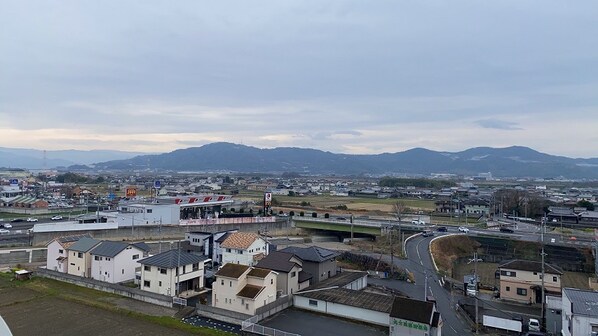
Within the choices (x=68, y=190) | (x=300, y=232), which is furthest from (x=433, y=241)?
(x=68, y=190)

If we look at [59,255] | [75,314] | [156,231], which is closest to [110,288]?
[75,314]

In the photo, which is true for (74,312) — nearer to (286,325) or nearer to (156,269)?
(156,269)

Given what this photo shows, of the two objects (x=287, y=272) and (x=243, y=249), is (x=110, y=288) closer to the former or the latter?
(x=243, y=249)

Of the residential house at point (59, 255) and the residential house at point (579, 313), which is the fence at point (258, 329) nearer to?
the residential house at point (579, 313)

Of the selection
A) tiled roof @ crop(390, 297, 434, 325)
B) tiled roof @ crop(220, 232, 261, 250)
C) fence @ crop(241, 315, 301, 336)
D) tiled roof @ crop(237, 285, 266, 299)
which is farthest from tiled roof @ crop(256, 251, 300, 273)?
tiled roof @ crop(390, 297, 434, 325)

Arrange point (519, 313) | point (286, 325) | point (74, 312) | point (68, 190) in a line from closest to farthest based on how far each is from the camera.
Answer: point (286, 325)
point (74, 312)
point (519, 313)
point (68, 190)

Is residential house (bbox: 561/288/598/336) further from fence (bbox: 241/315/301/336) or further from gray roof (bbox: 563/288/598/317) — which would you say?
fence (bbox: 241/315/301/336)

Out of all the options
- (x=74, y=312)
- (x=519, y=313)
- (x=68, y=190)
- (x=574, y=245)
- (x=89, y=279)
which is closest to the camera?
(x=74, y=312)
